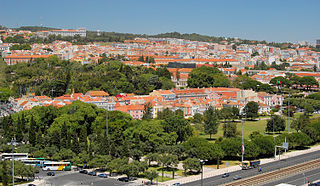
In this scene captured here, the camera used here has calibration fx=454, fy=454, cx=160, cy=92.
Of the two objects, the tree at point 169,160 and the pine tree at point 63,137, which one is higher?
the pine tree at point 63,137

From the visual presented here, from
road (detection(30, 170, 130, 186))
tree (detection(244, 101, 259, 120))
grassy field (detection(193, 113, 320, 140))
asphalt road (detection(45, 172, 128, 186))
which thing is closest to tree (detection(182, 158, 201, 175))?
road (detection(30, 170, 130, 186))

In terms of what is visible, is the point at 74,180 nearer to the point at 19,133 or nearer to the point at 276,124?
the point at 19,133

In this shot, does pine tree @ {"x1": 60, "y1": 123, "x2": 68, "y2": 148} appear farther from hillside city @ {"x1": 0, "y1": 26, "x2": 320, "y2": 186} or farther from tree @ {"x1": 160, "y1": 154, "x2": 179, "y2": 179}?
tree @ {"x1": 160, "y1": 154, "x2": 179, "y2": 179}

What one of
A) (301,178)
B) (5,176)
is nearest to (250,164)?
(301,178)

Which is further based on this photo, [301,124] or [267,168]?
[301,124]

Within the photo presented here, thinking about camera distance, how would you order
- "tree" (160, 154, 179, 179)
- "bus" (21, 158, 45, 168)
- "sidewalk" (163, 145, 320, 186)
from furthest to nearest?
"bus" (21, 158, 45, 168) → "tree" (160, 154, 179, 179) → "sidewalk" (163, 145, 320, 186)

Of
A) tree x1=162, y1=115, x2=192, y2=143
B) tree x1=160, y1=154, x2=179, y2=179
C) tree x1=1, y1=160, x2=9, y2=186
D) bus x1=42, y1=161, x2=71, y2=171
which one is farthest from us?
tree x1=162, y1=115, x2=192, y2=143

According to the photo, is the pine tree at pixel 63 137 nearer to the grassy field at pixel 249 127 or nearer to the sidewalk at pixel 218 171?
the sidewalk at pixel 218 171

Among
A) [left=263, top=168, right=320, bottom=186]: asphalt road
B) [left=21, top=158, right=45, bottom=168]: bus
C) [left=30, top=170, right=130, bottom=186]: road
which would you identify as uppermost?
[left=263, top=168, right=320, bottom=186]: asphalt road

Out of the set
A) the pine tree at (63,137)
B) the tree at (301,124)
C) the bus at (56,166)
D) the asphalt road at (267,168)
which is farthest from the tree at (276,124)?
the bus at (56,166)

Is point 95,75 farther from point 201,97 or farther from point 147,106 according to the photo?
point 147,106
